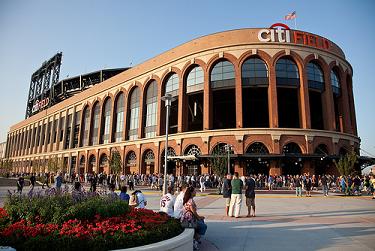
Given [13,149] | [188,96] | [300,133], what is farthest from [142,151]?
[13,149]

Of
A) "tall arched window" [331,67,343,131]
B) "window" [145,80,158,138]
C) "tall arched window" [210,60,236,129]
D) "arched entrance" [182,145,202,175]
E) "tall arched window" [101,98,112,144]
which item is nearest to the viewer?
"arched entrance" [182,145,202,175]

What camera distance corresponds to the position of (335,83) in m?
38.3

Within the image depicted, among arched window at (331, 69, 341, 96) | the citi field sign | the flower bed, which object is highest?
the citi field sign

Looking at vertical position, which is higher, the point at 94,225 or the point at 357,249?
the point at 94,225

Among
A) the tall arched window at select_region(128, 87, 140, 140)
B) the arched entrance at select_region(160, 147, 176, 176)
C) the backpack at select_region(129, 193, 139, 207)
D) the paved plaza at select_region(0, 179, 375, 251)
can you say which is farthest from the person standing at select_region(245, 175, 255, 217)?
the tall arched window at select_region(128, 87, 140, 140)

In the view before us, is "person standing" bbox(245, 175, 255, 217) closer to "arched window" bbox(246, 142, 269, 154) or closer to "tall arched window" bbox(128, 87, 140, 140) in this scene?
"arched window" bbox(246, 142, 269, 154)

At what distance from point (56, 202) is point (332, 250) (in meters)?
6.90

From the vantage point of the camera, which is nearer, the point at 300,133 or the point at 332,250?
the point at 332,250

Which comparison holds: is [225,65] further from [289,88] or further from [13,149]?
[13,149]

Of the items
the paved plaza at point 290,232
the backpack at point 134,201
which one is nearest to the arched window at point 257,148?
the paved plaza at point 290,232

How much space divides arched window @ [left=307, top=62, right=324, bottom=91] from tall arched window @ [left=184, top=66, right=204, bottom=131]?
1393cm

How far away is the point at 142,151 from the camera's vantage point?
135 feet

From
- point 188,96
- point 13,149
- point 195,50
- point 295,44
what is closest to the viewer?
point 295,44

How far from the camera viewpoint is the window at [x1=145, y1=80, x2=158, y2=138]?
4117 cm
